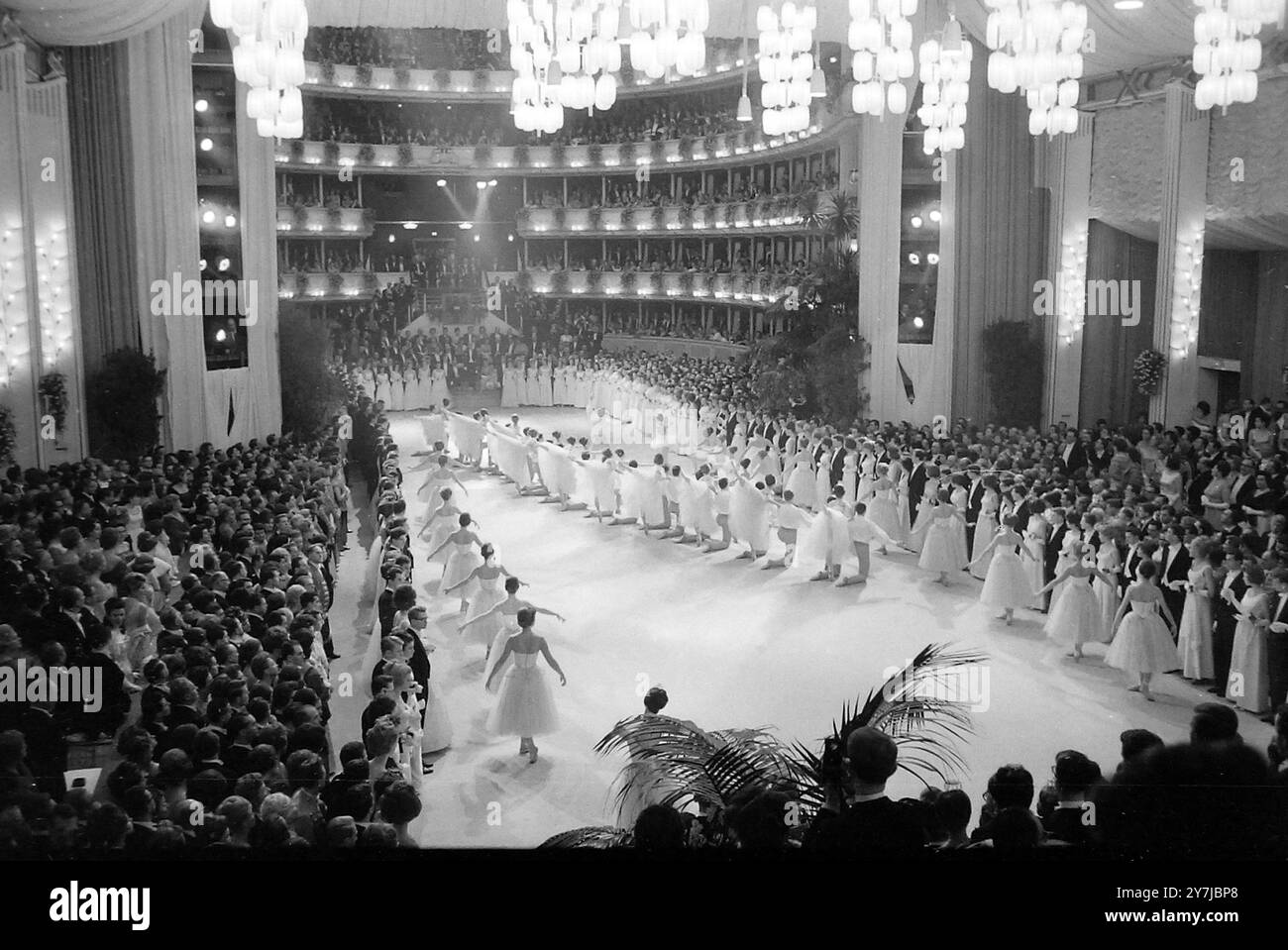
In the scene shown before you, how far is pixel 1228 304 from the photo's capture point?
1942 centimetres

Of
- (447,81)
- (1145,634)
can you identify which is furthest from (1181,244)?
(447,81)

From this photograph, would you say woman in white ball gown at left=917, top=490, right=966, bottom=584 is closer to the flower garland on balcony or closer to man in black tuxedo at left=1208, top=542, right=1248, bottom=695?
man in black tuxedo at left=1208, top=542, right=1248, bottom=695

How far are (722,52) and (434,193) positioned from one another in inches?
406

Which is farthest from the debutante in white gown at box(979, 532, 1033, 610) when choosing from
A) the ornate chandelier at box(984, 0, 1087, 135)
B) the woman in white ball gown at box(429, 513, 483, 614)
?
the woman in white ball gown at box(429, 513, 483, 614)

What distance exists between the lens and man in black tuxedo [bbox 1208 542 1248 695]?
32.0ft

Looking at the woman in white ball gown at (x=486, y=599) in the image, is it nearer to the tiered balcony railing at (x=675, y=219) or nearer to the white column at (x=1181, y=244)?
the white column at (x=1181, y=244)

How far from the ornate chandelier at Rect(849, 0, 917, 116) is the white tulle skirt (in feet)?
15.0

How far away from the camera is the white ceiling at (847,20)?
1537cm

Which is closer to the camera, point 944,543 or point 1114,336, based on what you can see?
point 944,543

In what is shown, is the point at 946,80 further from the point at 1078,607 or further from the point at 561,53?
the point at 1078,607

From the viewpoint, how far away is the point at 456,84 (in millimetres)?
33719

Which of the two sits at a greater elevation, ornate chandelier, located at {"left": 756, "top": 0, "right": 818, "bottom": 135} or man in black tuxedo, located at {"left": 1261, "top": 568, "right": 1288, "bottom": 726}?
ornate chandelier, located at {"left": 756, "top": 0, "right": 818, "bottom": 135}

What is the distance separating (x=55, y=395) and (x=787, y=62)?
10.7 meters

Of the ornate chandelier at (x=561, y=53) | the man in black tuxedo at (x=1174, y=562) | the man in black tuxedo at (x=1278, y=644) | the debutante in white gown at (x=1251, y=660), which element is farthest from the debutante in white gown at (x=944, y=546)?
the ornate chandelier at (x=561, y=53)
